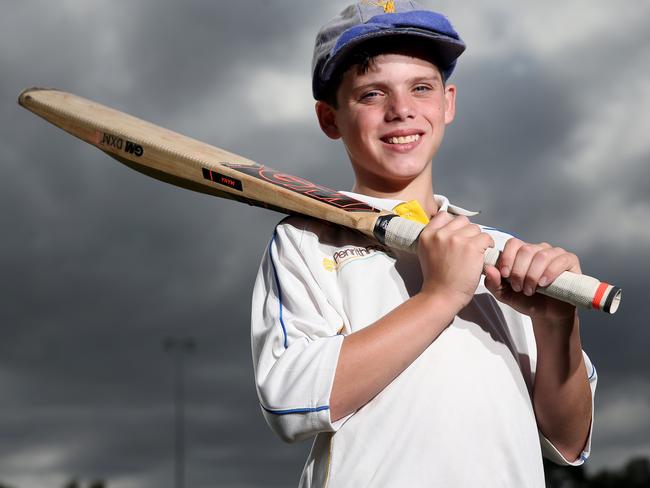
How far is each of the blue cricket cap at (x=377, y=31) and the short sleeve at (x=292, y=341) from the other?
53 cm

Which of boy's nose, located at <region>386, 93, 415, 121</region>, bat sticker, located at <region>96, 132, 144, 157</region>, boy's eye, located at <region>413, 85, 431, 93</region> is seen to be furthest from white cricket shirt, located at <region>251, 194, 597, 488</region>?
bat sticker, located at <region>96, 132, 144, 157</region>

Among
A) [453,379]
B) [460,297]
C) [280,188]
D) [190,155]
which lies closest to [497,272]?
[460,297]

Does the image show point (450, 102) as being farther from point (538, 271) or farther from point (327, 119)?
point (538, 271)

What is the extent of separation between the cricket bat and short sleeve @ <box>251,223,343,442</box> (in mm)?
163

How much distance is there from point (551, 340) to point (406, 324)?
53 cm

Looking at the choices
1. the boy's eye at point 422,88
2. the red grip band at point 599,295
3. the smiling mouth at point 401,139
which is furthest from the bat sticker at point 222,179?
the red grip band at point 599,295

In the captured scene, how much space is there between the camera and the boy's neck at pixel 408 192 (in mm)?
2545

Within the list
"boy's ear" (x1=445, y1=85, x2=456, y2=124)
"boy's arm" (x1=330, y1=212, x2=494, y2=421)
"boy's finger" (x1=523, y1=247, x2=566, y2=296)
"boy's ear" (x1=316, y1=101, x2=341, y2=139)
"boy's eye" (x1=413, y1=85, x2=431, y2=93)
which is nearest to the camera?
"boy's arm" (x1=330, y1=212, x2=494, y2=421)

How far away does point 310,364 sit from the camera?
2.02 meters

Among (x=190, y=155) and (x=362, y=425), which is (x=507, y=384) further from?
(x=190, y=155)

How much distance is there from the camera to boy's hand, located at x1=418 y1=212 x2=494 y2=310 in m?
2.04

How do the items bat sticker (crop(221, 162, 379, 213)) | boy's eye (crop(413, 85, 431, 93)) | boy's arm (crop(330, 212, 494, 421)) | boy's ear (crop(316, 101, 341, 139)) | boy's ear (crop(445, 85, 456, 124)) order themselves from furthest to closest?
boy's ear (crop(445, 85, 456, 124)), boy's ear (crop(316, 101, 341, 139)), boy's eye (crop(413, 85, 431, 93)), bat sticker (crop(221, 162, 379, 213)), boy's arm (crop(330, 212, 494, 421))

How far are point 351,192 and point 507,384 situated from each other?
0.75m

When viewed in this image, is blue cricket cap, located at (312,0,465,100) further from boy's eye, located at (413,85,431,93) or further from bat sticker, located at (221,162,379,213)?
bat sticker, located at (221,162,379,213)
